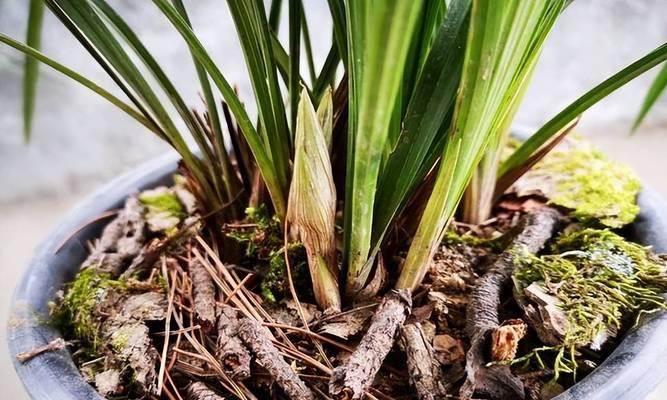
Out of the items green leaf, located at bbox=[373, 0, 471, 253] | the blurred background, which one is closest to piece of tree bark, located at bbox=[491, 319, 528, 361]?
green leaf, located at bbox=[373, 0, 471, 253]

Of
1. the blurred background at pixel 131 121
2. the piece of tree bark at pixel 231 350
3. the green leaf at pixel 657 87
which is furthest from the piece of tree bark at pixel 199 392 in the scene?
the blurred background at pixel 131 121

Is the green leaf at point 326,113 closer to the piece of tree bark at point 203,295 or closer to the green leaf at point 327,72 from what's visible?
the green leaf at point 327,72

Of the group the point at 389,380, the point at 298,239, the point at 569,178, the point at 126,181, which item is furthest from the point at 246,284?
the point at 569,178

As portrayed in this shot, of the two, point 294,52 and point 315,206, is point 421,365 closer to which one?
point 315,206

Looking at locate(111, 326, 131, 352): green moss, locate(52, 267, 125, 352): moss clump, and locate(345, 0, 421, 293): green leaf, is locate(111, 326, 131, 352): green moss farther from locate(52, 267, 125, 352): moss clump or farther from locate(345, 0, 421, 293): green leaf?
locate(345, 0, 421, 293): green leaf

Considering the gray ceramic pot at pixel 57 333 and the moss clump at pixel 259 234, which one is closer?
the gray ceramic pot at pixel 57 333

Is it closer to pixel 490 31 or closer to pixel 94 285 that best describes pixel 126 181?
pixel 94 285
